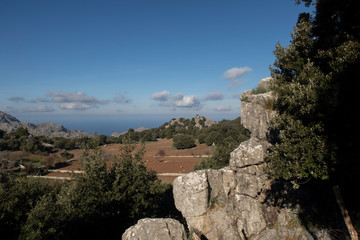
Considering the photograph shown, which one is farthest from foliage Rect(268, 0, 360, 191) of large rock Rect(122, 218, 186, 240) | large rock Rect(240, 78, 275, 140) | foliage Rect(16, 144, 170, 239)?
foliage Rect(16, 144, 170, 239)

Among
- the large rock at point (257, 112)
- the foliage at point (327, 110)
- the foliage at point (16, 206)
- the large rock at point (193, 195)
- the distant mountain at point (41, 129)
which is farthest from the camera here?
the distant mountain at point (41, 129)

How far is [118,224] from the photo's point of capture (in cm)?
1277

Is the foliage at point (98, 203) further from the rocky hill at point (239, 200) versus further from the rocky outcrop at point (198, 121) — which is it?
the rocky outcrop at point (198, 121)

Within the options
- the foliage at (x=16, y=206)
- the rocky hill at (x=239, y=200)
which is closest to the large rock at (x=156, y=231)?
the rocky hill at (x=239, y=200)

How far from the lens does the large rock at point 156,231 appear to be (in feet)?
21.4

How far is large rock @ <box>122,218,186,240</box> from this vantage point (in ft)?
21.4

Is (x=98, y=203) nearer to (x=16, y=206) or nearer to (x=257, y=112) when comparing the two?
(x=16, y=206)

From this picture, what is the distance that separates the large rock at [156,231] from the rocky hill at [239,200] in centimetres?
676

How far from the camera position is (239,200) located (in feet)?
45.7

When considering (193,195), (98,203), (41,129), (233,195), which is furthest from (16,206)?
(41,129)

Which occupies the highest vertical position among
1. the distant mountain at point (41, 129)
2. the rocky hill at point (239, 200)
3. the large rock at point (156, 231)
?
the distant mountain at point (41, 129)

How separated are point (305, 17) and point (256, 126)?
844 centimetres

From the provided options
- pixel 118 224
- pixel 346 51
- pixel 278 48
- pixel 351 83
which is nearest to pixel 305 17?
pixel 278 48

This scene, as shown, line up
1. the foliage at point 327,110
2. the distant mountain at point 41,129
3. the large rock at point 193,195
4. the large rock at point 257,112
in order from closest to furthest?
1. the foliage at point 327,110
2. the large rock at point 193,195
3. the large rock at point 257,112
4. the distant mountain at point 41,129
